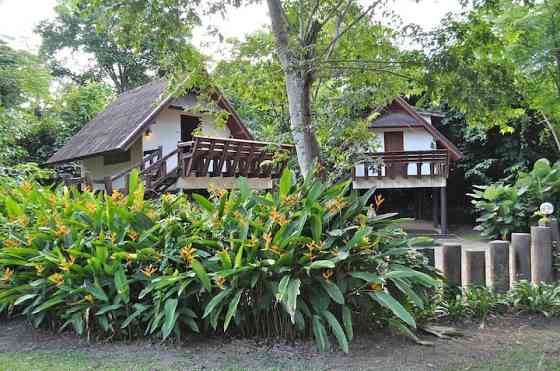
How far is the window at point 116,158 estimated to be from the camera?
1548 cm

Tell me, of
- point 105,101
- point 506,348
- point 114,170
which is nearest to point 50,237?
point 506,348

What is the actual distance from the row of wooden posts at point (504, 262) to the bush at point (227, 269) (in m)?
0.44

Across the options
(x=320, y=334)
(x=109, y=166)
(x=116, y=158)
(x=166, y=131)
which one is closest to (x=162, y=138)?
(x=166, y=131)

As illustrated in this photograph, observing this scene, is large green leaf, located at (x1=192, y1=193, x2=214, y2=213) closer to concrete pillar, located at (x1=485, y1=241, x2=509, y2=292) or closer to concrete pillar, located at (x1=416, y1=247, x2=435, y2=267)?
concrete pillar, located at (x1=416, y1=247, x2=435, y2=267)

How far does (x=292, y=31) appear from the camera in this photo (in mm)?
5531

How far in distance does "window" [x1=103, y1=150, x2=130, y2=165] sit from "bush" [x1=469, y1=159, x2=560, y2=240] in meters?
11.3

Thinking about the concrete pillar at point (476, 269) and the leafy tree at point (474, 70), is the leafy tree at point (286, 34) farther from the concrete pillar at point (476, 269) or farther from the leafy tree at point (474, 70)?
the concrete pillar at point (476, 269)

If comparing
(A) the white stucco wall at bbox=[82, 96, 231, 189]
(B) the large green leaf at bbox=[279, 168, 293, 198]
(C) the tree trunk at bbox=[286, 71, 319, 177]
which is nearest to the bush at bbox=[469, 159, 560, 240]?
(C) the tree trunk at bbox=[286, 71, 319, 177]

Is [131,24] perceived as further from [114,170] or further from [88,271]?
[114,170]

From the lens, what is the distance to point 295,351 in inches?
122

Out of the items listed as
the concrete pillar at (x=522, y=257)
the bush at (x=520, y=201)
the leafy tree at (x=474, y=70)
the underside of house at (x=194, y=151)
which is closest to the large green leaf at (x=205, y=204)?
the leafy tree at (x=474, y=70)

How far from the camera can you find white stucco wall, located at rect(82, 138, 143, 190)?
14875 millimetres

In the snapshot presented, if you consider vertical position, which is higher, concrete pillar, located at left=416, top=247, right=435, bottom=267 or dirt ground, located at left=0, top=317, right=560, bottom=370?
concrete pillar, located at left=416, top=247, right=435, bottom=267

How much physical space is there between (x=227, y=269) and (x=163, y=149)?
512 inches
